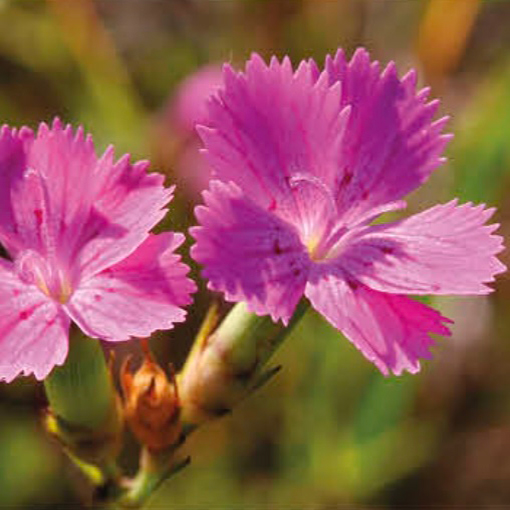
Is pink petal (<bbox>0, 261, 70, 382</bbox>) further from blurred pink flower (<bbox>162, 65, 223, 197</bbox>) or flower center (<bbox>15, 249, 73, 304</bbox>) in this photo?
blurred pink flower (<bbox>162, 65, 223, 197</bbox>)

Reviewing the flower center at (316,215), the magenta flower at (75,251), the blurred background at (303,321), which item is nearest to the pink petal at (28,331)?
the magenta flower at (75,251)

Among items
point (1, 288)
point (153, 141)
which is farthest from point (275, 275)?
point (153, 141)

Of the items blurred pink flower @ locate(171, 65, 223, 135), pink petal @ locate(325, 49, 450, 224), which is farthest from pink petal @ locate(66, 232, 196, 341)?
blurred pink flower @ locate(171, 65, 223, 135)

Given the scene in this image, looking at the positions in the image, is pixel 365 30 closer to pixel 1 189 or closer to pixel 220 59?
pixel 220 59

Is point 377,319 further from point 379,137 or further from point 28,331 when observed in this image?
point 28,331

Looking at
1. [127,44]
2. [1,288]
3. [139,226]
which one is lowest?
[1,288]

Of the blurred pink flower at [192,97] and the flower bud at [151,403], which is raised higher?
the blurred pink flower at [192,97]

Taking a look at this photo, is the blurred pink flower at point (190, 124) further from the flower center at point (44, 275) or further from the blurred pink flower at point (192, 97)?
the flower center at point (44, 275)

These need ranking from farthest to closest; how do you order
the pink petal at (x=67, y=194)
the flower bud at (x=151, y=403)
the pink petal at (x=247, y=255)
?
1. the flower bud at (x=151, y=403)
2. the pink petal at (x=67, y=194)
3. the pink petal at (x=247, y=255)
